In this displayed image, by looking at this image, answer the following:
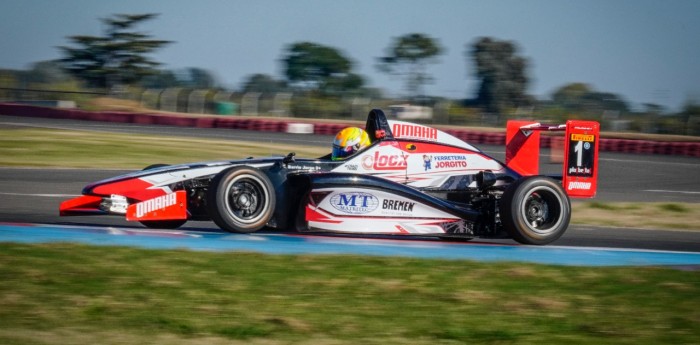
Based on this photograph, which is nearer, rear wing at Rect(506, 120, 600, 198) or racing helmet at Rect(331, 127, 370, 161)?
racing helmet at Rect(331, 127, 370, 161)

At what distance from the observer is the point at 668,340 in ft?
16.7

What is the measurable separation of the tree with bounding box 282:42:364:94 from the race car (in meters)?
55.4

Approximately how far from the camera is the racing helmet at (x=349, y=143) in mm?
8680

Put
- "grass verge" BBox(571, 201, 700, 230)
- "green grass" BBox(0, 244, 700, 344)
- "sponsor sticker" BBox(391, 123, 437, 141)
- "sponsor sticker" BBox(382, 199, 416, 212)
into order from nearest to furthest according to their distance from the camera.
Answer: "green grass" BBox(0, 244, 700, 344)
"sponsor sticker" BBox(382, 199, 416, 212)
"sponsor sticker" BBox(391, 123, 437, 141)
"grass verge" BBox(571, 201, 700, 230)

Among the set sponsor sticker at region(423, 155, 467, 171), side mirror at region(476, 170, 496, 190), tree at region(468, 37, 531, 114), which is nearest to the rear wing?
side mirror at region(476, 170, 496, 190)

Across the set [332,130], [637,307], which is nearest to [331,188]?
[637,307]

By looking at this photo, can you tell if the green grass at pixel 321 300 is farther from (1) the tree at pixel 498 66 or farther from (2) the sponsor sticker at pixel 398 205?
(1) the tree at pixel 498 66

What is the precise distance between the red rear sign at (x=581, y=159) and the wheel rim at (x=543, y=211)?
Answer: 28cm

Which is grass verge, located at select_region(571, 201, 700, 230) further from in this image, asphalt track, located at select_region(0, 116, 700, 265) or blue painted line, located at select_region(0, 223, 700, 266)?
blue painted line, located at select_region(0, 223, 700, 266)

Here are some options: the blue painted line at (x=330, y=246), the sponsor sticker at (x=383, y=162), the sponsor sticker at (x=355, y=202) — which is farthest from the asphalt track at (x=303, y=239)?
the sponsor sticker at (x=383, y=162)

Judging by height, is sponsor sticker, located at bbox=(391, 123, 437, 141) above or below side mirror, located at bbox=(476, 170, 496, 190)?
above

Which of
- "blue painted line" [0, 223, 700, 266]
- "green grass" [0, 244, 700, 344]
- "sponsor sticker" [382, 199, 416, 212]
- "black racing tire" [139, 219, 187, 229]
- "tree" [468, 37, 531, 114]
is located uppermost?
"tree" [468, 37, 531, 114]

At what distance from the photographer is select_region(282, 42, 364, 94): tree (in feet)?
216

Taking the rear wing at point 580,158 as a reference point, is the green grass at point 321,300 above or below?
below
